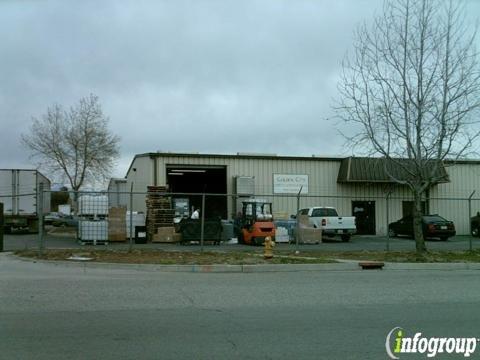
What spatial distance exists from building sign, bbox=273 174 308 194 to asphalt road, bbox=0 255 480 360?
19.7m

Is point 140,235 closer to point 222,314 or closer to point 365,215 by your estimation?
point 365,215

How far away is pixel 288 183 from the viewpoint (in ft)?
110

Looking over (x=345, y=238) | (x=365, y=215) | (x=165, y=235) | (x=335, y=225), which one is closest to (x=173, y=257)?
(x=165, y=235)

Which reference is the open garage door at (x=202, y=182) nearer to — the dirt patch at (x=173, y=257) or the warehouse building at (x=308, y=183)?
the warehouse building at (x=308, y=183)

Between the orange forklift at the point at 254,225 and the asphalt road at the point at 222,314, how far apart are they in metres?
9.66

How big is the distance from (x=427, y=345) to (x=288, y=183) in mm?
27078

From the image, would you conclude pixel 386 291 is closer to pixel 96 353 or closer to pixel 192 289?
pixel 192 289

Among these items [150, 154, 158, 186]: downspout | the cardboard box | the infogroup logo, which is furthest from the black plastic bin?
the infogroup logo

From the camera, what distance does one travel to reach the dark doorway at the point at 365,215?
34062 millimetres

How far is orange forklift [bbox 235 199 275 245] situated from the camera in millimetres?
23484

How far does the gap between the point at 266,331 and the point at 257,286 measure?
14.7 ft

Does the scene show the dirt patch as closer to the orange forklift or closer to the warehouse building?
the orange forklift

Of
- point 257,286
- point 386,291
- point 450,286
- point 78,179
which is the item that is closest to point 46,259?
point 257,286

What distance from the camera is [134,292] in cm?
1076
